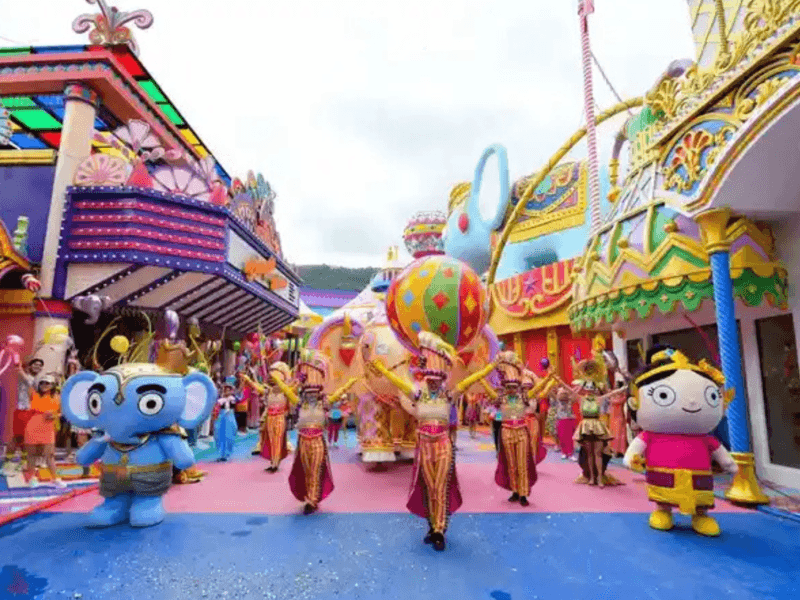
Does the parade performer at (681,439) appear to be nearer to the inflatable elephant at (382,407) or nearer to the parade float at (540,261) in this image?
the inflatable elephant at (382,407)

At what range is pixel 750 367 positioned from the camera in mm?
6879

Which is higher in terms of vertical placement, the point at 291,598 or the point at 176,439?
the point at 176,439

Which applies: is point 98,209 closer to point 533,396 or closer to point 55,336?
point 55,336

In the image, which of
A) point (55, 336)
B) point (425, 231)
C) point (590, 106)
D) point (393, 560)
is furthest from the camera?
→ point (425, 231)

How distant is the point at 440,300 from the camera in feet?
18.0

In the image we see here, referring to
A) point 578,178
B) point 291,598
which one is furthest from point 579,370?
point 578,178

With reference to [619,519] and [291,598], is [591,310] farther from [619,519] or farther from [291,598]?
[291,598]

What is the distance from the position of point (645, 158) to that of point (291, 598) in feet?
23.1

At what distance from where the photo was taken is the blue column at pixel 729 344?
18.1ft

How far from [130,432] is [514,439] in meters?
4.11

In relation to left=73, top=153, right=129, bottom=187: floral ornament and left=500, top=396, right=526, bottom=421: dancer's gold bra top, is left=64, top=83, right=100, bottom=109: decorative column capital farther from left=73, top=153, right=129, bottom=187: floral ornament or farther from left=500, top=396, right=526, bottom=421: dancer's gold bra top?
left=500, top=396, right=526, bottom=421: dancer's gold bra top

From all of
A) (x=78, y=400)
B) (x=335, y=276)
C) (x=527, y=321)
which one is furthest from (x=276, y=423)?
(x=335, y=276)

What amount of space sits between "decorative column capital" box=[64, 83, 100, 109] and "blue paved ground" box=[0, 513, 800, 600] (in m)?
7.52

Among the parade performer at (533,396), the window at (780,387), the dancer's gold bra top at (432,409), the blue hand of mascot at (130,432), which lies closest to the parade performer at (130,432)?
the blue hand of mascot at (130,432)
